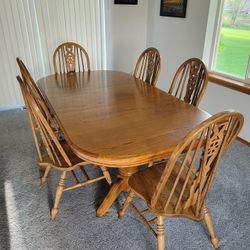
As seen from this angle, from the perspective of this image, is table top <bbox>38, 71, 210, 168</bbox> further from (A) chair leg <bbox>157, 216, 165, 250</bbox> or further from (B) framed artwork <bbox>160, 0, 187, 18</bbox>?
(B) framed artwork <bbox>160, 0, 187, 18</bbox>

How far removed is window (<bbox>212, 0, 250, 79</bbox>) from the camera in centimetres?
239

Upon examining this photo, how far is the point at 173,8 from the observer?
3018mm

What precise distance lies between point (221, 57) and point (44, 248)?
255 centimetres

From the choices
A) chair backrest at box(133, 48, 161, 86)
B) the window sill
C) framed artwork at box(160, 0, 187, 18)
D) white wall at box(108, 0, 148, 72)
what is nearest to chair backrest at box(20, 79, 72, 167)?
chair backrest at box(133, 48, 161, 86)

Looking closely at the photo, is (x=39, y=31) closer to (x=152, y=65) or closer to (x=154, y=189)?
(x=152, y=65)

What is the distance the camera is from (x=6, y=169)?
6.96 feet

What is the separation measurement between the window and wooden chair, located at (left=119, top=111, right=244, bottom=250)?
66.1 inches

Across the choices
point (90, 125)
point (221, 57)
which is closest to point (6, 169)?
point (90, 125)

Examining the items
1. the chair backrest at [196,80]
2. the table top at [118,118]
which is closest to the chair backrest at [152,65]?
the table top at [118,118]

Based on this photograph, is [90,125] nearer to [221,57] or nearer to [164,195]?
[164,195]

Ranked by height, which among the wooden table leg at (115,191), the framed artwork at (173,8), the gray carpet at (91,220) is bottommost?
the gray carpet at (91,220)

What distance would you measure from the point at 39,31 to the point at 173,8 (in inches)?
69.6

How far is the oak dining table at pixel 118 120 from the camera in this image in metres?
1.11

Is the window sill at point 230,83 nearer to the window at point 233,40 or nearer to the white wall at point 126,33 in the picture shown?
the window at point 233,40
